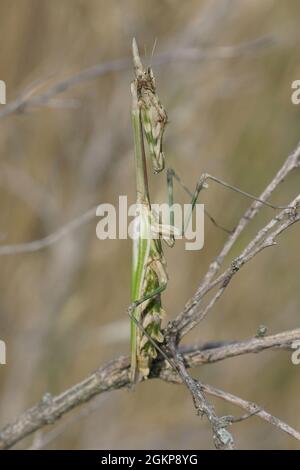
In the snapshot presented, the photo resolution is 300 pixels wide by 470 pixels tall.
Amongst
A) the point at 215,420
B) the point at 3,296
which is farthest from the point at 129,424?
the point at 215,420

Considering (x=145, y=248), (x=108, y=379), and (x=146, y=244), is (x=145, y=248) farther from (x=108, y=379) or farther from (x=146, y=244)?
(x=108, y=379)

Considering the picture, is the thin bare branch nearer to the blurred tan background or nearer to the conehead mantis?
the conehead mantis

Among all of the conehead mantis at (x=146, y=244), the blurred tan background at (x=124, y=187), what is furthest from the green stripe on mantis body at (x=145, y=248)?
the blurred tan background at (x=124, y=187)

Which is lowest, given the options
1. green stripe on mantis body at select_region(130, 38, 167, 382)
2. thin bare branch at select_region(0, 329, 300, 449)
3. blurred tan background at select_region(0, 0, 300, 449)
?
thin bare branch at select_region(0, 329, 300, 449)

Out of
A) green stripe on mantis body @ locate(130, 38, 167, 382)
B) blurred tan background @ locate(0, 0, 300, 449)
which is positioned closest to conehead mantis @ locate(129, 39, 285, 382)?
green stripe on mantis body @ locate(130, 38, 167, 382)

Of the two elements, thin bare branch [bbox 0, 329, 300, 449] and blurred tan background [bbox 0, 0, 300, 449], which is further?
blurred tan background [bbox 0, 0, 300, 449]
